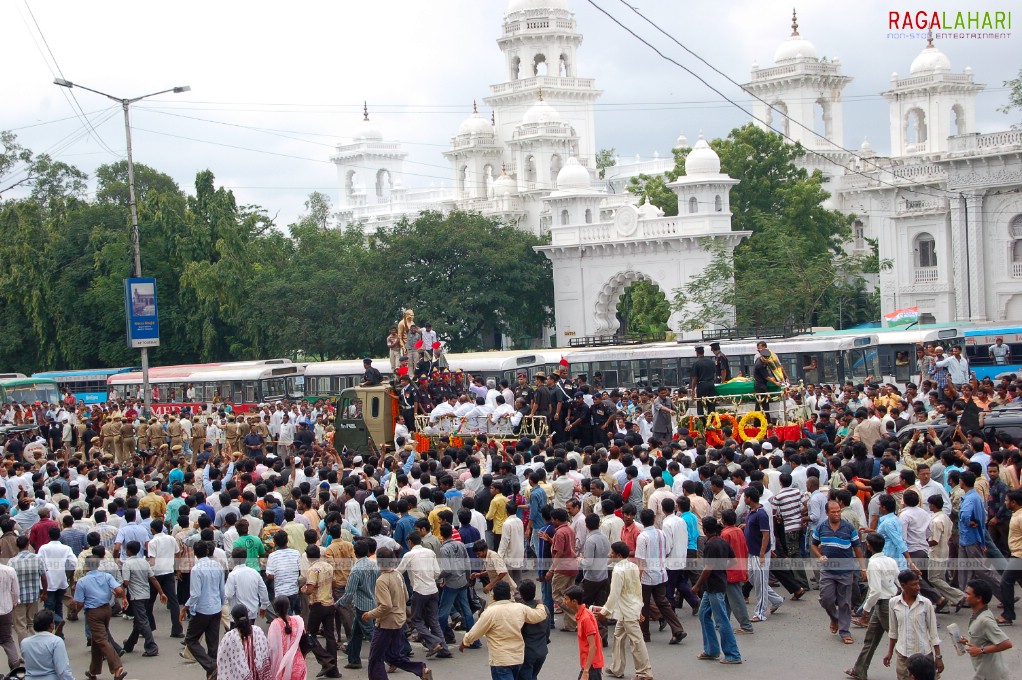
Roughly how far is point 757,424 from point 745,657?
7.41 metres

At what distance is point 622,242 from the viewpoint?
165 ft

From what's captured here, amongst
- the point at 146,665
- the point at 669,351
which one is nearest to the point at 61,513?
the point at 146,665

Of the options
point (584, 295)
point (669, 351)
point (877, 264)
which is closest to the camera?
point (669, 351)

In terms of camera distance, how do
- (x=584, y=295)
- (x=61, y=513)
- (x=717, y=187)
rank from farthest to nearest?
(x=584, y=295) → (x=717, y=187) → (x=61, y=513)

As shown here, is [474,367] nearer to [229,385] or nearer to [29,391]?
[229,385]

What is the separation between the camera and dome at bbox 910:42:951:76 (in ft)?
205

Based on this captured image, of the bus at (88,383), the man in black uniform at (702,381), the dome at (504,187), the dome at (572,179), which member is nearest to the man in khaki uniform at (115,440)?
the man in black uniform at (702,381)

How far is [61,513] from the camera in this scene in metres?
14.8

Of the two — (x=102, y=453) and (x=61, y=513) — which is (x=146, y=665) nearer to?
(x=61, y=513)

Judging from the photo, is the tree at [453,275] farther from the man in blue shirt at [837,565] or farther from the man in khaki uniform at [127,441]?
the man in blue shirt at [837,565]

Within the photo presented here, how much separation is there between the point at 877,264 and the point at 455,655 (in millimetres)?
47689

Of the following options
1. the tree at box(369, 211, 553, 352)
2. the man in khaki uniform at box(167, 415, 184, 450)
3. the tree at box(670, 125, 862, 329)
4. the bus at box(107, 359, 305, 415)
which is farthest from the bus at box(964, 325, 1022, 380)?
the tree at box(369, 211, 553, 352)

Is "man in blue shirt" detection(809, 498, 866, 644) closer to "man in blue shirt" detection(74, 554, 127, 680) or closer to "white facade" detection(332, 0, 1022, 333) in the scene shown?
"man in blue shirt" detection(74, 554, 127, 680)

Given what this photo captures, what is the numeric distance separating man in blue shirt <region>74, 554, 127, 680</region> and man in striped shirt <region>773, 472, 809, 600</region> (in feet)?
21.5
